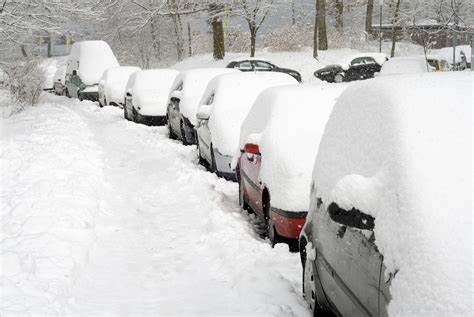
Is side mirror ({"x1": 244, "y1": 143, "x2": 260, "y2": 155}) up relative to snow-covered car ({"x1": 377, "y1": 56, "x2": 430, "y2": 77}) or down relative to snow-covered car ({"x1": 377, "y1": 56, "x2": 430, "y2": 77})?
up

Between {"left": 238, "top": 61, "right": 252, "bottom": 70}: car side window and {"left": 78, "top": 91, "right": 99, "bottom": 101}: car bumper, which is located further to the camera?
{"left": 78, "top": 91, "right": 99, "bottom": 101}: car bumper

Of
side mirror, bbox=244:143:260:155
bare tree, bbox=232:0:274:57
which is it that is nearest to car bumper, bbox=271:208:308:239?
side mirror, bbox=244:143:260:155

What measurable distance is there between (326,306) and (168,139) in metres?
10.9

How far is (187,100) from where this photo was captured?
509 inches

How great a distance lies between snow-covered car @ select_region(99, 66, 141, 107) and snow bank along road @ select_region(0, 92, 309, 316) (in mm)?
11016

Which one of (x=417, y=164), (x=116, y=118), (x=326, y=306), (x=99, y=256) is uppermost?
(x=417, y=164)

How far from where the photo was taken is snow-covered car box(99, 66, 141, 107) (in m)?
22.5

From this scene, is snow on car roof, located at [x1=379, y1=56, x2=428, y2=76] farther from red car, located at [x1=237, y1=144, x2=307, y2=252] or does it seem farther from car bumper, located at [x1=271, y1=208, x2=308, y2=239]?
car bumper, located at [x1=271, y1=208, x2=308, y2=239]

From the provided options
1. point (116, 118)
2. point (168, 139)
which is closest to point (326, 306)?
point (168, 139)

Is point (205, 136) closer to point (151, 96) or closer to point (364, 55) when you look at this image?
point (151, 96)

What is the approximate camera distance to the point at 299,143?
6.10 metres

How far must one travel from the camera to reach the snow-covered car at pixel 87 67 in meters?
26.8

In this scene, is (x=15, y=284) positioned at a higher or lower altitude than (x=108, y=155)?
higher

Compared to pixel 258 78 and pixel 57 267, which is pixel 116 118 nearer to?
pixel 258 78
